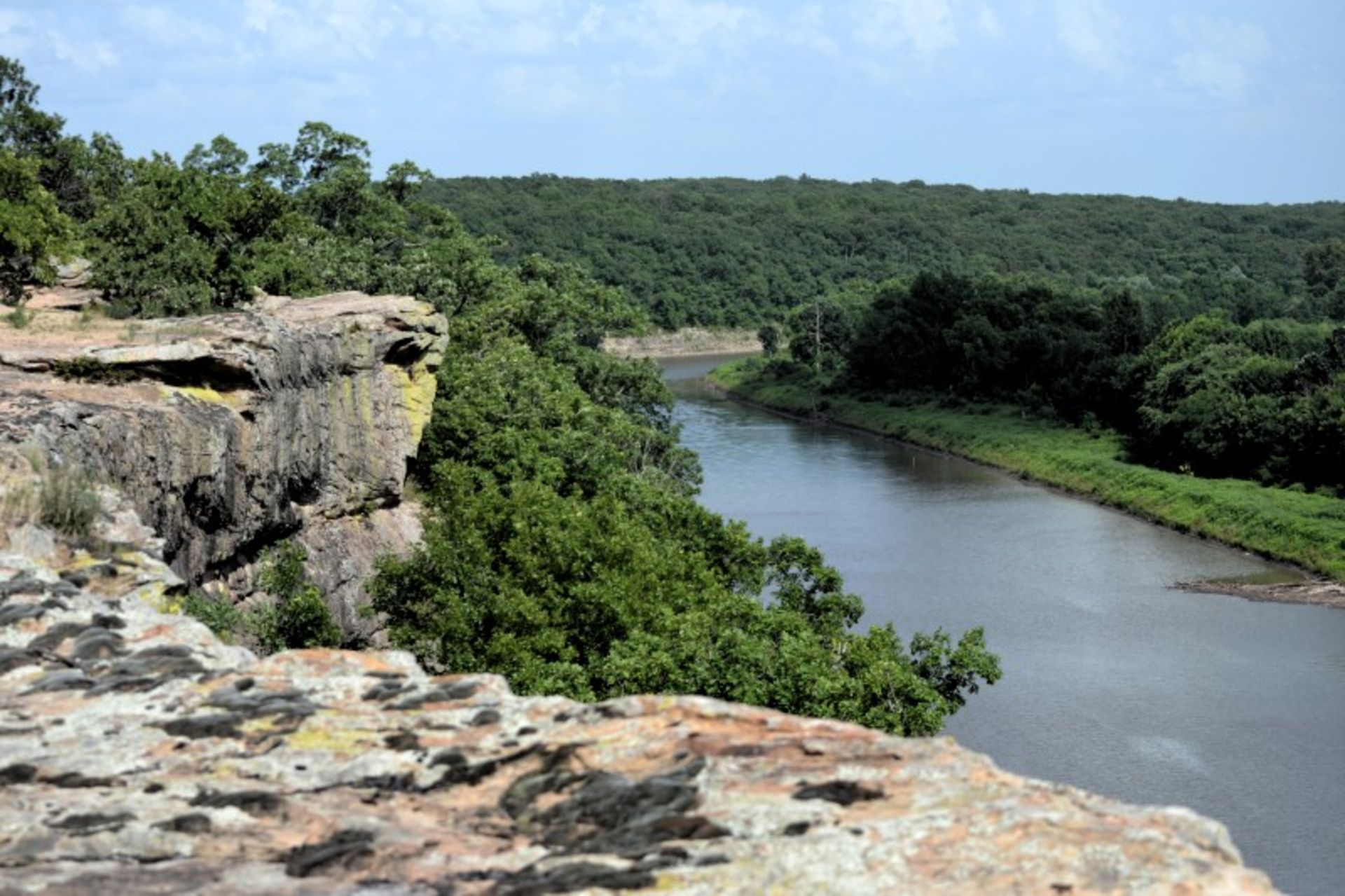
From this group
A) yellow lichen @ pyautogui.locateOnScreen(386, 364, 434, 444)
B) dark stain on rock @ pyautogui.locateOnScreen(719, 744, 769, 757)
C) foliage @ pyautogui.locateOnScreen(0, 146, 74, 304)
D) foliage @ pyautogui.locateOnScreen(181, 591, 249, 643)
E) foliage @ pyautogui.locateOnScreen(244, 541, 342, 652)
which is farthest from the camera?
yellow lichen @ pyautogui.locateOnScreen(386, 364, 434, 444)

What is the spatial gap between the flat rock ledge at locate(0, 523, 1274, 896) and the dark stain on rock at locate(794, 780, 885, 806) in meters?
0.01

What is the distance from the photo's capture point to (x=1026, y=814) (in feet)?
26.5

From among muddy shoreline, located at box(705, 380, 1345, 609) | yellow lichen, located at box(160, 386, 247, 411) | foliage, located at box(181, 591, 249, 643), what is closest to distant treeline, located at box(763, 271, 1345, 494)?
muddy shoreline, located at box(705, 380, 1345, 609)

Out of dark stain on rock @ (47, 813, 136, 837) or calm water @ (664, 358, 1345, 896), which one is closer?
dark stain on rock @ (47, 813, 136, 837)

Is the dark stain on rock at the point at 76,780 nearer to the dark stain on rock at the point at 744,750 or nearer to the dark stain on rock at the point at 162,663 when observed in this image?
the dark stain on rock at the point at 162,663

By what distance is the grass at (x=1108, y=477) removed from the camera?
59.2 m

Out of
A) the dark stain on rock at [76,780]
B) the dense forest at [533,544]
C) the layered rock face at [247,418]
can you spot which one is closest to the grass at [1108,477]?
the dense forest at [533,544]

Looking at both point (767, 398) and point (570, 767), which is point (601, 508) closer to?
point (570, 767)

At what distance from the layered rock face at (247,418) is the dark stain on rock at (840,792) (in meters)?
11.8

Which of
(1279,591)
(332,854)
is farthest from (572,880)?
(1279,591)

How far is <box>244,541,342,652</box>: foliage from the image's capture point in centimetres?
2525

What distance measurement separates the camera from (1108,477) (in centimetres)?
7312

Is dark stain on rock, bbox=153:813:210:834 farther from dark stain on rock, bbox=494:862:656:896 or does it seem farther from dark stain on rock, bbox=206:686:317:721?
dark stain on rock, bbox=494:862:656:896

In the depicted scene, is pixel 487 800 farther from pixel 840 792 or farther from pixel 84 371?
pixel 84 371
